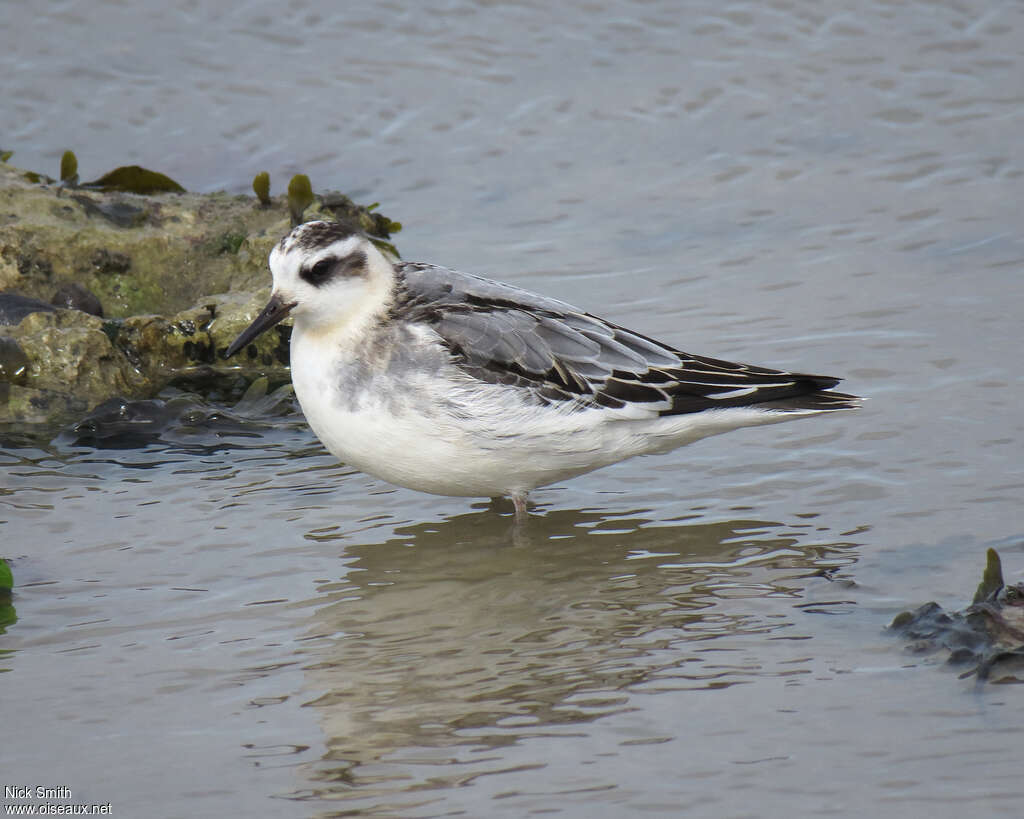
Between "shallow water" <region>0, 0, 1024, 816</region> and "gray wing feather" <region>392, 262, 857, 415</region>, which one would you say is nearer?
"shallow water" <region>0, 0, 1024, 816</region>

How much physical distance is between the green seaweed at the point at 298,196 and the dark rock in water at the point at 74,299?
1521 millimetres

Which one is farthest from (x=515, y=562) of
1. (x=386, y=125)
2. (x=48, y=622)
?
(x=386, y=125)

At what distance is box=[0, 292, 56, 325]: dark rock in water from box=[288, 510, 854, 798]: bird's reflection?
11.1 ft

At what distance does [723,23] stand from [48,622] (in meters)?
10.4

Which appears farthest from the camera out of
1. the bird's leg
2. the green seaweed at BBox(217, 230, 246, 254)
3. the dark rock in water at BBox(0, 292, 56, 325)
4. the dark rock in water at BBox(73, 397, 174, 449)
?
the green seaweed at BBox(217, 230, 246, 254)

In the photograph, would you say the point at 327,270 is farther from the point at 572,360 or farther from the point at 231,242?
the point at 231,242

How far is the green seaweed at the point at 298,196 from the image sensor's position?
10.2 metres

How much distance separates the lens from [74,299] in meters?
9.92

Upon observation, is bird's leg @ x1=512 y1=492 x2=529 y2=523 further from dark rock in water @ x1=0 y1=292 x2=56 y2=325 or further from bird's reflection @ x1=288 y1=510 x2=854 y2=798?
dark rock in water @ x1=0 y1=292 x2=56 y2=325

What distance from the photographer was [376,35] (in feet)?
50.0

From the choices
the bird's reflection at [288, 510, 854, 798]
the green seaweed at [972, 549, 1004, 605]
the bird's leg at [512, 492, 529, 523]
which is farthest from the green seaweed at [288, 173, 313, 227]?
the green seaweed at [972, 549, 1004, 605]

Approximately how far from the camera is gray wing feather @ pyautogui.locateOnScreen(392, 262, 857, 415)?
752cm

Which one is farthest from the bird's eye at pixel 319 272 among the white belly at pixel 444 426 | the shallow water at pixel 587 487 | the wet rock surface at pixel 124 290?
the wet rock surface at pixel 124 290

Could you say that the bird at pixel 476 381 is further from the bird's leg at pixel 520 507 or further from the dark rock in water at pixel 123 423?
the dark rock in water at pixel 123 423
